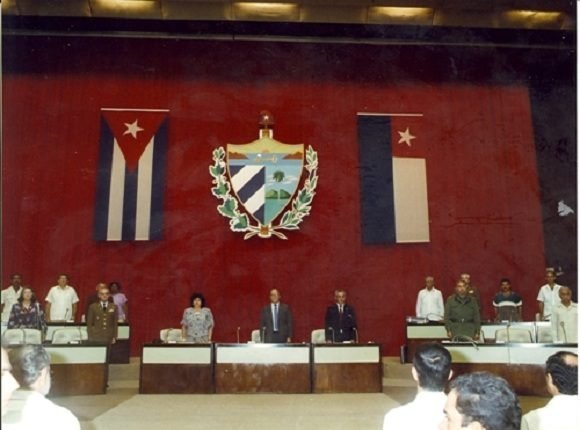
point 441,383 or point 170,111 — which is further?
point 170,111

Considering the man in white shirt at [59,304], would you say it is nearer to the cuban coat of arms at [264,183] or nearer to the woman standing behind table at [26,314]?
the woman standing behind table at [26,314]

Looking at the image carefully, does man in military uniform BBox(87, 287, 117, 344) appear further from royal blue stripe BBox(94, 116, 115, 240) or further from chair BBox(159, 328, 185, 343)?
royal blue stripe BBox(94, 116, 115, 240)

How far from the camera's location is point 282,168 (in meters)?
10.9

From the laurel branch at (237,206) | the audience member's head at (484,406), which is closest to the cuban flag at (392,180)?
the laurel branch at (237,206)

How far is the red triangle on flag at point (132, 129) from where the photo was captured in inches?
434

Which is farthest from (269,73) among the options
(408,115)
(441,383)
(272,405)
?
(441,383)

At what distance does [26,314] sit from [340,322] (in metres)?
4.01

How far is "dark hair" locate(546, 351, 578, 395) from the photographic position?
7.55 ft

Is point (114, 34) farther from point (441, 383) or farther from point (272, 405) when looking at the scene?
point (441, 383)

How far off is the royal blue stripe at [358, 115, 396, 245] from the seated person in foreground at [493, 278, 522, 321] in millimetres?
1997

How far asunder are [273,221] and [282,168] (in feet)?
3.08

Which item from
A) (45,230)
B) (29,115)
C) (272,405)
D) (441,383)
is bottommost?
(272,405)

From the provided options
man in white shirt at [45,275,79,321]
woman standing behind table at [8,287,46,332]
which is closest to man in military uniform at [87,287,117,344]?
woman standing behind table at [8,287,46,332]

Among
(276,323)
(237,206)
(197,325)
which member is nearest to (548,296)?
(276,323)
